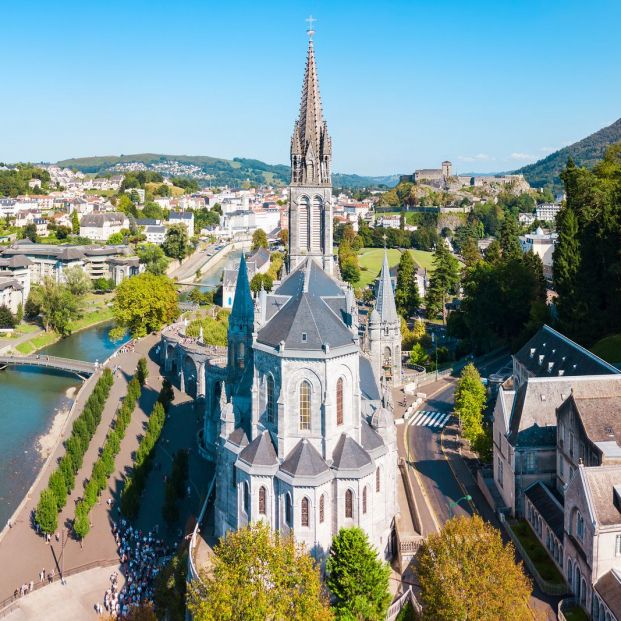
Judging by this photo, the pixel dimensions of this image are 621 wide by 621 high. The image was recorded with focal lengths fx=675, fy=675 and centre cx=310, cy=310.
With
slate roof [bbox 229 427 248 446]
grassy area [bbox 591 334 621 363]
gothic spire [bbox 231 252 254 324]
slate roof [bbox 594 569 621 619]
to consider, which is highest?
gothic spire [bbox 231 252 254 324]

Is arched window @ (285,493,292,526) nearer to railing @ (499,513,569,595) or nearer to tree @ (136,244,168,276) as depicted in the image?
railing @ (499,513,569,595)

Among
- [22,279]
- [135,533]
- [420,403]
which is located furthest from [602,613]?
[22,279]

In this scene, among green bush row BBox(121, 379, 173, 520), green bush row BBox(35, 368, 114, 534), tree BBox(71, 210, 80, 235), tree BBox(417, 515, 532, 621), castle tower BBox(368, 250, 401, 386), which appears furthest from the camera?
tree BBox(71, 210, 80, 235)

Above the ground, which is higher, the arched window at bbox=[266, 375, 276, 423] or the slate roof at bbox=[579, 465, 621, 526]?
the arched window at bbox=[266, 375, 276, 423]

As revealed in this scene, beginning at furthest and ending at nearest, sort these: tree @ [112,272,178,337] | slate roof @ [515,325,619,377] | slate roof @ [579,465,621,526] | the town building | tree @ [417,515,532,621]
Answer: the town building, tree @ [112,272,178,337], slate roof @ [515,325,619,377], slate roof @ [579,465,621,526], tree @ [417,515,532,621]

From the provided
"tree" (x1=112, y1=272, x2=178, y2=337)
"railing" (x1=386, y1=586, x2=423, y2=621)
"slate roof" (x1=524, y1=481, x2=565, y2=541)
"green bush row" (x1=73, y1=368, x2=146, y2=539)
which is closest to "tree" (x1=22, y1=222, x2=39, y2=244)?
"tree" (x1=112, y1=272, x2=178, y2=337)

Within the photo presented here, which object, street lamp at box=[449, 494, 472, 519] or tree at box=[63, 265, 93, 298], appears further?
tree at box=[63, 265, 93, 298]

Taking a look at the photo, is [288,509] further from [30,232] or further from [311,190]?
[30,232]

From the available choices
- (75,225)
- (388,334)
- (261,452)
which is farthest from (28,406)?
(75,225)
